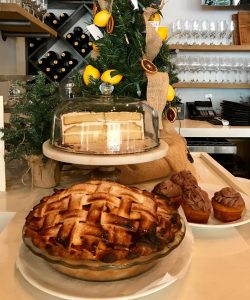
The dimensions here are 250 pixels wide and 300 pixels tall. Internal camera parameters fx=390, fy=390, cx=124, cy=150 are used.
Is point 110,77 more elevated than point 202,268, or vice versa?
point 110,77

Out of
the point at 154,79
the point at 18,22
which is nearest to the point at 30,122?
the point at 154,79

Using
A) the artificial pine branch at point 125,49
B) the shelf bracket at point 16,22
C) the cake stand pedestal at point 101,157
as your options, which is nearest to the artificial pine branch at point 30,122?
the cake stand pedestal at point 101,157

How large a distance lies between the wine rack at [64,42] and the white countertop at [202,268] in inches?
104

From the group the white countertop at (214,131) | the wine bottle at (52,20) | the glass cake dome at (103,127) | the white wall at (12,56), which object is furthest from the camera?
the wine bottle at (52,20)

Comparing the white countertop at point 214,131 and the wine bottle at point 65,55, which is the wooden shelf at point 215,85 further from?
the wine bottle at point 65,55

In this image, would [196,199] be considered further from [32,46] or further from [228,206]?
[32,46]

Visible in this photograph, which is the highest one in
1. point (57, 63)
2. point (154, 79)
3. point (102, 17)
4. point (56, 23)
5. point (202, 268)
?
point (56, 23)

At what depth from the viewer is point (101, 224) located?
66cm

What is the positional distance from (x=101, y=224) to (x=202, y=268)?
23cm

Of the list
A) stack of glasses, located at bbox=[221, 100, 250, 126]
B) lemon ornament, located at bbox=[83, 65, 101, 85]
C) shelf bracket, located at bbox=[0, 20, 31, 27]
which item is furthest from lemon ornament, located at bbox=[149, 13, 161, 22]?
stack of glasses, located at bbox=[221, 100, 250, 126]

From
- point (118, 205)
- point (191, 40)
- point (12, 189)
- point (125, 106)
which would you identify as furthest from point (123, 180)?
point (191, 40)

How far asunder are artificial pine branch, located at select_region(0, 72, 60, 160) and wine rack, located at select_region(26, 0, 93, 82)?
7.82ft

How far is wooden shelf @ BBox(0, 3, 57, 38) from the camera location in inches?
68.8

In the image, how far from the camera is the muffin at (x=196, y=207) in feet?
3.03
